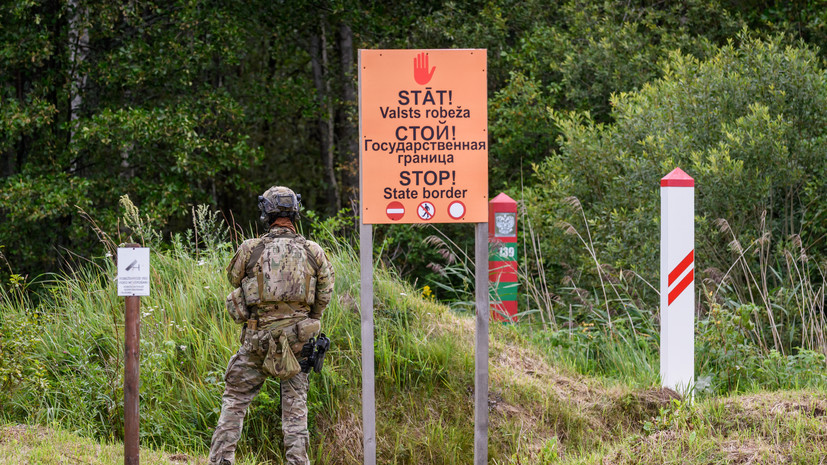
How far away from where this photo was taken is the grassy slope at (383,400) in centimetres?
500

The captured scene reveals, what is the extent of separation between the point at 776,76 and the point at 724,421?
4454 mm

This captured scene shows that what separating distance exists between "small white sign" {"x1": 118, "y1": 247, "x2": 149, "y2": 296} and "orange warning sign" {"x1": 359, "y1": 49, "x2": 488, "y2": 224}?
4.32ft

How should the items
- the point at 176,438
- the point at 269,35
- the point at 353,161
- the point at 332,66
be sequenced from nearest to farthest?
the point at 176,438
the point at 353,161
the point at 269,35
the point at 332,66

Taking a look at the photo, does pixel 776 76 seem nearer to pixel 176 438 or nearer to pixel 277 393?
pixel 277 393

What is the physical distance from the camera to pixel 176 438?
5453 millimetres

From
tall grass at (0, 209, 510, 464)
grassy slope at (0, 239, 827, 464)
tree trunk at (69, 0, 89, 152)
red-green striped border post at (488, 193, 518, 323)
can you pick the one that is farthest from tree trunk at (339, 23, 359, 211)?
grassy slope at (0, 239, 827, 464)

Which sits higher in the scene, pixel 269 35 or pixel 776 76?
pixel 269 35

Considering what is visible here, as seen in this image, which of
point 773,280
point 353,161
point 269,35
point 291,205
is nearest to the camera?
point 291,205

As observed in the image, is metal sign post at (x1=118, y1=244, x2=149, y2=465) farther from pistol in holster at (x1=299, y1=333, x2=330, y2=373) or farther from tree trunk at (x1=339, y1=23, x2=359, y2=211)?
tree trunk at (x1=339, y1=23, x2=359, y2=211)

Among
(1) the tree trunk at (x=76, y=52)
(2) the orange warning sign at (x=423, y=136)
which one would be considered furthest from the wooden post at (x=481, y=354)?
(1) the tree trunk at (x=76, y=52)

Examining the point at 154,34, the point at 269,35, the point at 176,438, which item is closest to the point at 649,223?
the point at 176,438

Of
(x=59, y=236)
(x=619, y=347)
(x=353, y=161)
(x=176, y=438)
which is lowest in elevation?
(x=176, y=438)

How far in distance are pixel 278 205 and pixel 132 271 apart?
0.97 metres

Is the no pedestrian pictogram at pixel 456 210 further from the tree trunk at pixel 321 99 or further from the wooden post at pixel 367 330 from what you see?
the tree trunk at pixel 321 99
